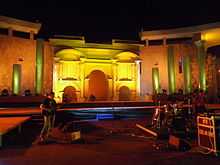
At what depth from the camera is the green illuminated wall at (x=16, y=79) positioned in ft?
71.2

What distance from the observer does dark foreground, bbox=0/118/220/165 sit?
6.53 metres

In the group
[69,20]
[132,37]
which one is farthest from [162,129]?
[69,20]

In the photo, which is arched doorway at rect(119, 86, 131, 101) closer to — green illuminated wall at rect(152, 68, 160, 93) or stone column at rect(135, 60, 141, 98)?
stone column at rect(135, 60, 141, 98)

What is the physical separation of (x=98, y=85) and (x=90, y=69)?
1951mm

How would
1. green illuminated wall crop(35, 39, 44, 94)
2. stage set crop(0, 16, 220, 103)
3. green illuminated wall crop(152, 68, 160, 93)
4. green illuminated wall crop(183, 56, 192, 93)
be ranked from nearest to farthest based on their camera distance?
1. stage set crop(0, 16, 220, 103)
2. green illuminated wall crop(35, 39, 44, 94)
3. green illuminated wall crop(183, 56, 192, 93)
4. green illuminated wall crop(152, 68, 160, 93)

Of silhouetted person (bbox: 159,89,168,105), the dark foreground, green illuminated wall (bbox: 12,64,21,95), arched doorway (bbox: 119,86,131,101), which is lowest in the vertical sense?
the dark foreground

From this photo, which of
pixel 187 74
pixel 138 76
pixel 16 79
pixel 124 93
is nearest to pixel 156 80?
pixel 138 76

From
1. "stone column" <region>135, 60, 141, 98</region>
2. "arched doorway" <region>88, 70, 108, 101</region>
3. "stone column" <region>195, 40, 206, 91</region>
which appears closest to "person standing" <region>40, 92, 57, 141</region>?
"arched doorway" <region>88, 70, 108, 101</region>

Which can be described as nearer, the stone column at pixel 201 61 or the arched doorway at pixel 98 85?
the stone column at pixel 201 61

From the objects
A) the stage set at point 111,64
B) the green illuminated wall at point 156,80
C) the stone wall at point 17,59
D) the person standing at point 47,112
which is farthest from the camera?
the green illuminated wall at point 156,80

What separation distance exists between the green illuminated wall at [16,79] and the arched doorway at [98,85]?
7.24 m

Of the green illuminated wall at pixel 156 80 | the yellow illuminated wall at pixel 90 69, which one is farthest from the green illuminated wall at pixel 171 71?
the yellow illuminated wall at pixel 90 69

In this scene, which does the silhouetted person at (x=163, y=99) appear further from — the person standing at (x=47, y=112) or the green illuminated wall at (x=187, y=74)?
the person standing at (x=47, y=112)

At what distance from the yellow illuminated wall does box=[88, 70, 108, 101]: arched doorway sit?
0.36 metres
